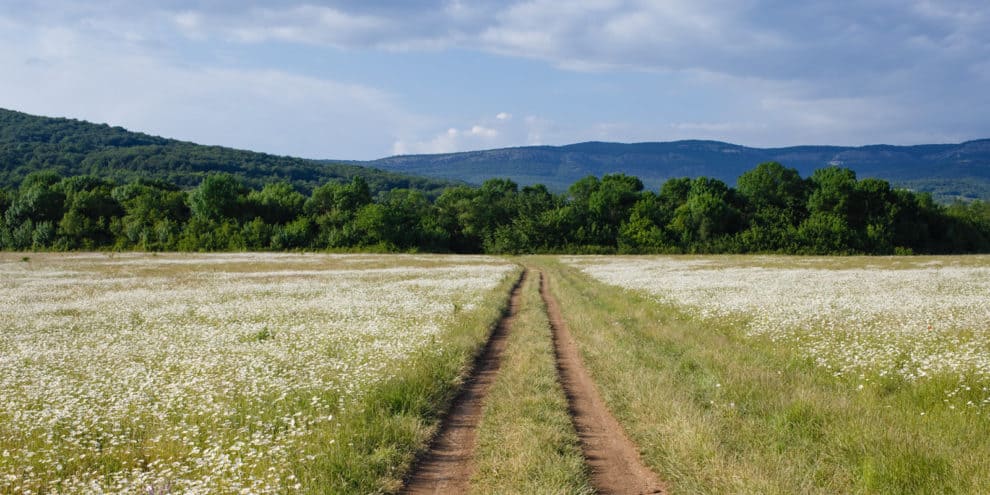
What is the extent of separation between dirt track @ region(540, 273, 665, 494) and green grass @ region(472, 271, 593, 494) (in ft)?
0.68

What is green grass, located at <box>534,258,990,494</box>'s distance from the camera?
6688 mm

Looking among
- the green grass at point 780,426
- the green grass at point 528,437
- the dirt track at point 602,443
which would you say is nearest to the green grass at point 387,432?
the green grass at point 528,437

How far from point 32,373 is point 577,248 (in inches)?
3069

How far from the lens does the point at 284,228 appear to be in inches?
3826

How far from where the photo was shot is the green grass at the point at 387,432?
6.96m

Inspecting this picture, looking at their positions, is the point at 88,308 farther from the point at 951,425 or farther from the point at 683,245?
the point at 683,245

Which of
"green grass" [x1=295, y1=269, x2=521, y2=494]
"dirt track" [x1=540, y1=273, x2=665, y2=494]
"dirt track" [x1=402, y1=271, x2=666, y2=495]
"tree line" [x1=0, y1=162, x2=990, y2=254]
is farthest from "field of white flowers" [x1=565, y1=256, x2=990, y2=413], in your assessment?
"tree line" [x1=0, y1=162, x2=990, y2=254]

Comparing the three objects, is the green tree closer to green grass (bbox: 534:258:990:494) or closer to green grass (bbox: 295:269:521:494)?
green grass (bbox: 295:269:521:494)

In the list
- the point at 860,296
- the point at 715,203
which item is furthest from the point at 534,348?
the point at 715,203

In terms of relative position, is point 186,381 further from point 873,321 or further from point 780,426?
point 873,321

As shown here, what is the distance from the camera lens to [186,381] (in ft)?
37.7

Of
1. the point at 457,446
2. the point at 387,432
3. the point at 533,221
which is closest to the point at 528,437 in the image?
the point at 457,446

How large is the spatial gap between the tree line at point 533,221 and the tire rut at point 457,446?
75235 mm

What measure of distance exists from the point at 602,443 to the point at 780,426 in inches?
105
